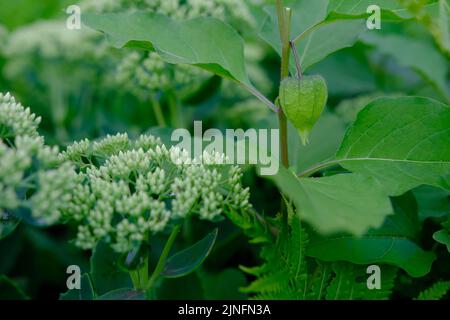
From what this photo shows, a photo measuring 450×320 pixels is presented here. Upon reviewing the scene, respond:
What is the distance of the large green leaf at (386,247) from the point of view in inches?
34.4

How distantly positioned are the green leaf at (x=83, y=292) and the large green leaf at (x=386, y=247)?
36 cm

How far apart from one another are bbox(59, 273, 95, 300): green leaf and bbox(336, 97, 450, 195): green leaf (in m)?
0.46

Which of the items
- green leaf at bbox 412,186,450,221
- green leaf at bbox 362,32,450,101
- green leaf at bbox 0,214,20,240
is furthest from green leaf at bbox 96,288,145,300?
green leaf at bbox 362,32,450,101

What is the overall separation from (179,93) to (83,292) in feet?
2.19

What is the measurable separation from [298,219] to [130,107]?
1.11m

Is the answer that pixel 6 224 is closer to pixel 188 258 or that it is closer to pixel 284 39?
pixel 188 258

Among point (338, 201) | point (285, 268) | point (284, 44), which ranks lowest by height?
point (285, 268)

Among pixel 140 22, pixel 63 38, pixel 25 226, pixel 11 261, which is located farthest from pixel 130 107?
pixel 140 22

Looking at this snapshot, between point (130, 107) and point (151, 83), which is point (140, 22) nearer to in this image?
point (151, 83)

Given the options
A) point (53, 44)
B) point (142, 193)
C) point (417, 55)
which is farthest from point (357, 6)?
point (53, 44)

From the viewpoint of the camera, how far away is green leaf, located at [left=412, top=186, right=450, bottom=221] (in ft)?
3.39

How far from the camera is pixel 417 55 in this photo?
1627 millimetres

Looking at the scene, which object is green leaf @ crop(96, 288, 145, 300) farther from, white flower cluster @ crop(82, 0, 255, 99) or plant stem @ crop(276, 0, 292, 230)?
white flower cluster @ crop(82, 0, 255, 99)

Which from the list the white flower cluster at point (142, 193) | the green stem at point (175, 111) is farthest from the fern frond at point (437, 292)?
the green stem at point (175, 111)
